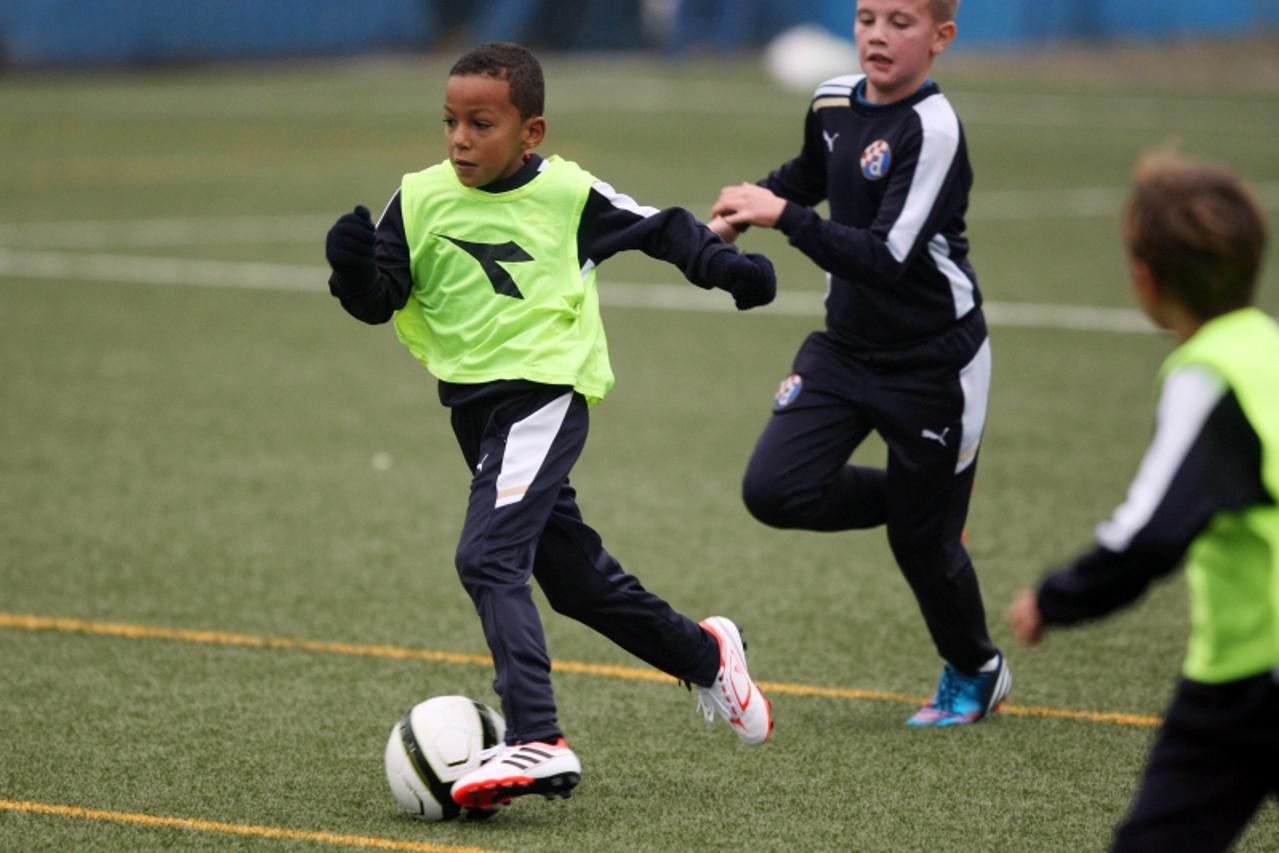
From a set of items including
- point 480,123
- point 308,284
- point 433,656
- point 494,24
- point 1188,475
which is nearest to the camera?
point 1188,475

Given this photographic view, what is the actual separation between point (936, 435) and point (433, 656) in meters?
1.79

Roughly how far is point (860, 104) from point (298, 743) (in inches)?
90.3

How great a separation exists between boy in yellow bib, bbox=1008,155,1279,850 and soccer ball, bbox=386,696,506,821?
174cm

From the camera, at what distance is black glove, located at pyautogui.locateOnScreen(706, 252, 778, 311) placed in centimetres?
456

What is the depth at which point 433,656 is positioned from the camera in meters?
6.03

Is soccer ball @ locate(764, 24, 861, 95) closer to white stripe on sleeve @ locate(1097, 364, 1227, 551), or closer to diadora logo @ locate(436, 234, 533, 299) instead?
diadora logo @ locate(436, 234, 533, 299)

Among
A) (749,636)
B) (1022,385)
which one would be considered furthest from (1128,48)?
(749,636)

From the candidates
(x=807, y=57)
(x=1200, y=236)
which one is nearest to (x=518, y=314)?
(x=1200, y=236)

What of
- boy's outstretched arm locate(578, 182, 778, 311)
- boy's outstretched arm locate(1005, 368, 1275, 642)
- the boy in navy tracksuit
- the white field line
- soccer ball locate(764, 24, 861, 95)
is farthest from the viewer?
soccer ball locate(764, 24, 861, 95)

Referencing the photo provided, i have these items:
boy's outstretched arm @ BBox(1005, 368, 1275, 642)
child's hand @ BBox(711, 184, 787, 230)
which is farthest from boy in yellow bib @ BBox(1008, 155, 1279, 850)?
child's hand @ BBox(711, 184, 787, 230)

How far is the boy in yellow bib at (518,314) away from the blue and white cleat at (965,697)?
3.16 feet

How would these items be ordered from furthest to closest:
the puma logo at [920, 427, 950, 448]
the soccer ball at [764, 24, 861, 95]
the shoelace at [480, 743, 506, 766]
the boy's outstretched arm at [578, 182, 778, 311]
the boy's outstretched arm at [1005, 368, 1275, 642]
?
the soccer ball at [764, 24, 861, 95]
the puma logo at [920, 427, 950, 448]
the boy's outstretched arm at [578, 182, 778, 311]
the shoelace at [480, 743, 506, 766]
the boy's outstretched arm at [1005, 368, 1275, 642]

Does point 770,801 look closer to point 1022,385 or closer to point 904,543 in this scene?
point 904,543

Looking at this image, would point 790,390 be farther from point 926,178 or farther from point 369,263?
point 369,263
